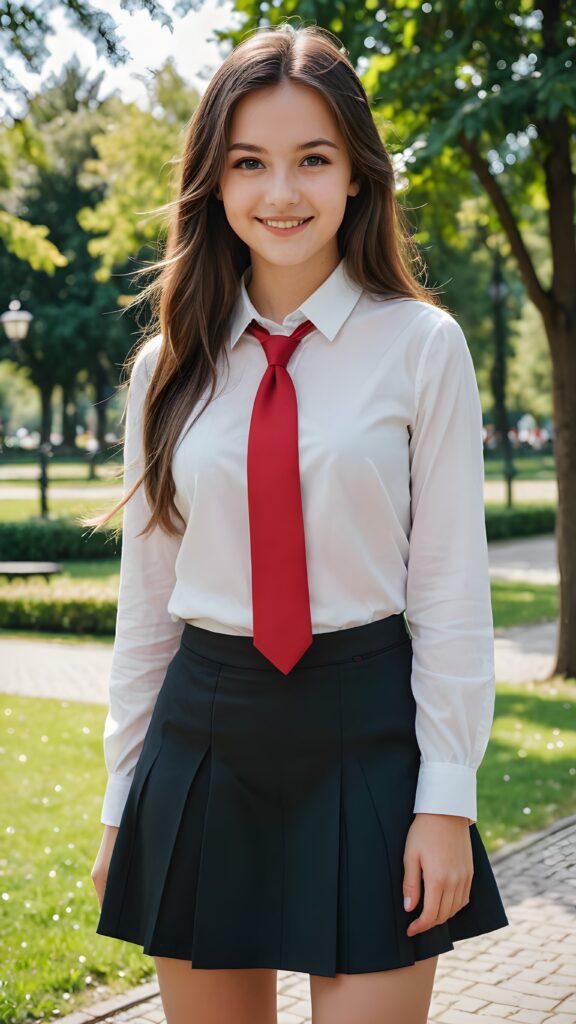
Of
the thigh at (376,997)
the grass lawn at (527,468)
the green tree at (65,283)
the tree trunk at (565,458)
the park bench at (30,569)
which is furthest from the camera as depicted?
the grass lawn at (527,468)

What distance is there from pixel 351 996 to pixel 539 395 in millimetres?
53568

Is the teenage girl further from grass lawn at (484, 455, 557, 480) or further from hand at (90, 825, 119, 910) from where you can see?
grass lawn at (484, 455, 557, 480)

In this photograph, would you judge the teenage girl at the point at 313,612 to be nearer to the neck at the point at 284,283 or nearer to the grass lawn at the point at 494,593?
the neck at the point at 284,283

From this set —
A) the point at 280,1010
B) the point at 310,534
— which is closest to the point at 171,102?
the point at 280,1010

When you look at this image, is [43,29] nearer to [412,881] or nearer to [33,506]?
[412,881]

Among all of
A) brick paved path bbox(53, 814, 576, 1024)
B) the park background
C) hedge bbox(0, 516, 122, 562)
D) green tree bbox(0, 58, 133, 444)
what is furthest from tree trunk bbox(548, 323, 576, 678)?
green tree bbox(0, 58, 133, 444)

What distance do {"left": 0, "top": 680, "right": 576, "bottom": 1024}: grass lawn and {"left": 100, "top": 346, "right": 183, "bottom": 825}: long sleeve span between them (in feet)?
6.73

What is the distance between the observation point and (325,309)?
2.14m

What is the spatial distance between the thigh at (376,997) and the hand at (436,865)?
0.08 m

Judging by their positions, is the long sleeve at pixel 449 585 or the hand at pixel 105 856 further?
the hand at pixel 105 856

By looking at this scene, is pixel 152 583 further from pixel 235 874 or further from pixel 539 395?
pixel 539 395

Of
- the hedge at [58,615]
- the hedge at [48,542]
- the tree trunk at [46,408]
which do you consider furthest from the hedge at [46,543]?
the tree trunk at [46,408]

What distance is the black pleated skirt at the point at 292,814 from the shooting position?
196 centimetres

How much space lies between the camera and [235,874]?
206 centimetres
